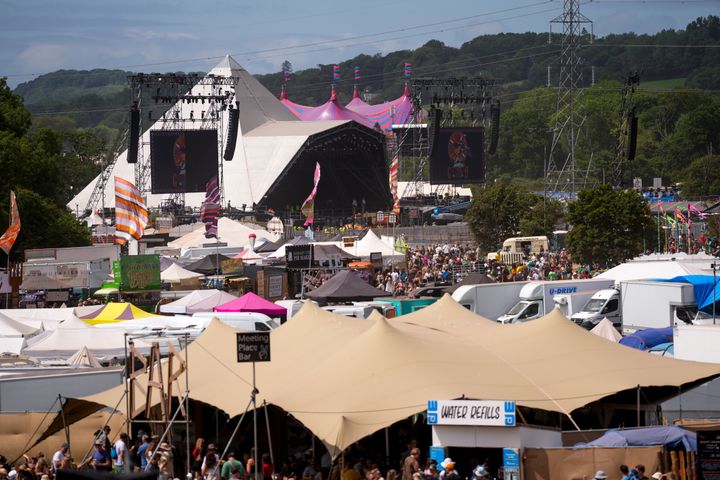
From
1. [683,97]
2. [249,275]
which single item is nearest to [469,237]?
[249,275]

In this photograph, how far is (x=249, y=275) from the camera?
3481 centimetres

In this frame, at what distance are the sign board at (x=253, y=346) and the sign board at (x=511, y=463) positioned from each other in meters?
2.75

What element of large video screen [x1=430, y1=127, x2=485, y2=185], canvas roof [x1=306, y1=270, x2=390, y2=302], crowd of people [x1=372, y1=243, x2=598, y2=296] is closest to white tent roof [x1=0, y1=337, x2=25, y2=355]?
canvas roof [x1=306, y1=270, x2=390, y2=302]

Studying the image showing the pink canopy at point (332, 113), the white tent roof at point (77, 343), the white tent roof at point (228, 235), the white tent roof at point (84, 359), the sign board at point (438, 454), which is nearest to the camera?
the sign board at point (438, 454)

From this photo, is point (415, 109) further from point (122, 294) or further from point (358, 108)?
point (358, 108)

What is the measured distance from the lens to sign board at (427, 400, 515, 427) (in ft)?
40.7

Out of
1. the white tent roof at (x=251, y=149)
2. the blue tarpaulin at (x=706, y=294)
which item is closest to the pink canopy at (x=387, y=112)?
the white tent roof at (x=251, y=149)

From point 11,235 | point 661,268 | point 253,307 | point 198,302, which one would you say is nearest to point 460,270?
point 661,268

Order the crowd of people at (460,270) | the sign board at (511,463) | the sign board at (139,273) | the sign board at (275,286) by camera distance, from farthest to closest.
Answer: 1. the crowd of people at (460,270)
2. the sign board at (275,286)
3. the sign board at (139,273)
4. the sign board at (511,463)

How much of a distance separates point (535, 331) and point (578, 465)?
4.13m

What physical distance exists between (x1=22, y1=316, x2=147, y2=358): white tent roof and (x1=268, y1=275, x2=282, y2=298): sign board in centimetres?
996

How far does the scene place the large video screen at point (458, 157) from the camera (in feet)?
206

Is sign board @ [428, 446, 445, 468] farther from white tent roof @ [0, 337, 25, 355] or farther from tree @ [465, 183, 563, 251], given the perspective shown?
tree @ [465, 183, 563, 251]

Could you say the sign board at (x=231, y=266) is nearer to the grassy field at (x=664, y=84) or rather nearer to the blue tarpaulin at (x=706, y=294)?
the blue tarpaulin at (x=706, y=294)
